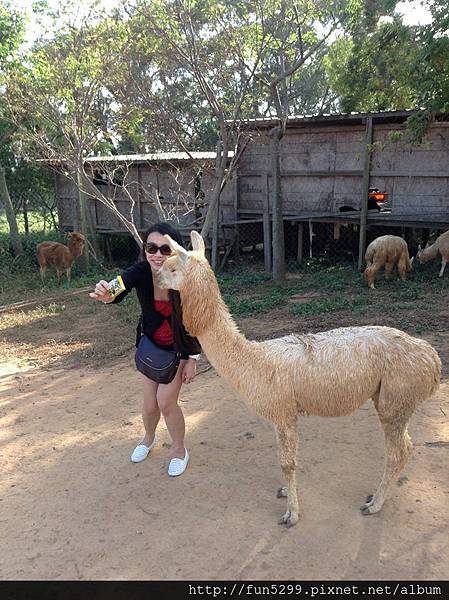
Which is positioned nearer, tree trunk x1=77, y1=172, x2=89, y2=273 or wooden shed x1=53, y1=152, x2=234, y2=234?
wooden shed x1=53, y1=152, x2=234, y2=234

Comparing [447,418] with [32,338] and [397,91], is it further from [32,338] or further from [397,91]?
[397,91]

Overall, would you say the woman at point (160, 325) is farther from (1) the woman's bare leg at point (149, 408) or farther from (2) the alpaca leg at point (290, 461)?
(2) the alpaca leg at point (290, 461)

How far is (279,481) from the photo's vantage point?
3211mm

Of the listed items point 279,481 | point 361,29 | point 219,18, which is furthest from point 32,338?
point 361,29

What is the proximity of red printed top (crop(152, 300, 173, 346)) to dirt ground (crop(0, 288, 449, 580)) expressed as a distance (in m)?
1.03

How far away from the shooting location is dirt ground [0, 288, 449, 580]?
249cm

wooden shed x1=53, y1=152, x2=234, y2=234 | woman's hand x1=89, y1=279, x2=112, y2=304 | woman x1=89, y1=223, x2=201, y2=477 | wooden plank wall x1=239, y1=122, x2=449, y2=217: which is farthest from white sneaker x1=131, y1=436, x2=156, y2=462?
wooden plank wall x1=239, y1=122, x2=449, y2=217

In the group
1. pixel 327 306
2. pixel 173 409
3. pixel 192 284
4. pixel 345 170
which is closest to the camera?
pixel 192 284

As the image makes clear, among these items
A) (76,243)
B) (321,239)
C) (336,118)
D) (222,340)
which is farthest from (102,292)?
(321,239)

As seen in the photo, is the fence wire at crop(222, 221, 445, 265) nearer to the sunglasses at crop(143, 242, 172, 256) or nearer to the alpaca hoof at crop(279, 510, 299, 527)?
the sunglasses at crop(143, 242, 172, 256)

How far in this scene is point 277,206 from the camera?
8.80m

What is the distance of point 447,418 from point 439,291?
437 centimetres

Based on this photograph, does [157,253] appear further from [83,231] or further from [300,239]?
[83,231]

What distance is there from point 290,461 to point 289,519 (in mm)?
363
